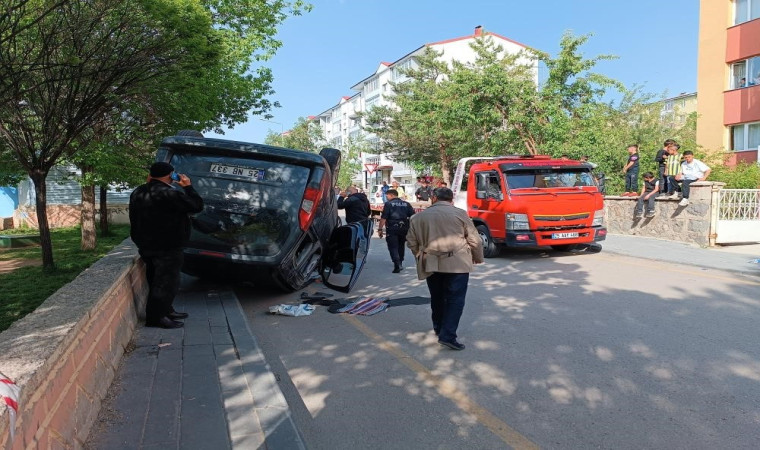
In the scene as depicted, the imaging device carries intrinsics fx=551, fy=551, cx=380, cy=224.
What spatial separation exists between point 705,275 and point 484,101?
11.8 metres

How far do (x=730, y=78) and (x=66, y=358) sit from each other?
27752 millimetres

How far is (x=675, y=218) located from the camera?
46.2 ft

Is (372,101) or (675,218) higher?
(372,101)

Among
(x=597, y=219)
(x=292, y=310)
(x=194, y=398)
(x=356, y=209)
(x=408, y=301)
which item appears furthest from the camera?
(x=597, y=219)

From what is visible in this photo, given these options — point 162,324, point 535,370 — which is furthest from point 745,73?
point 162,324

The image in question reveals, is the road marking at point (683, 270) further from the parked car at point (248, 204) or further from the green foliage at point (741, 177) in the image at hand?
the green foliage at point (741, 177)

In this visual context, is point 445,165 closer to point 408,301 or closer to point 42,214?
point 42,214

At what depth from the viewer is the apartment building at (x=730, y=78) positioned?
22470 millimetres

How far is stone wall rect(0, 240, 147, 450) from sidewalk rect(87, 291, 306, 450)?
0.15m

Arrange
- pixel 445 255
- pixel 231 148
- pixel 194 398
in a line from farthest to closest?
pixel 231 148, pixel 445 255, pixel 194 398

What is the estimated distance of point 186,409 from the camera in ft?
A: 12.4

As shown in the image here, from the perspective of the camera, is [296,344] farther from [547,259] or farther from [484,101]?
[484,101]

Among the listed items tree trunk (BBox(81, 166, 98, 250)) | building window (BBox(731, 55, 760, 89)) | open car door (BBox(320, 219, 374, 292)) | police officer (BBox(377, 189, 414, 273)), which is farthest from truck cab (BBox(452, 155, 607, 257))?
building window (BBox(731, 55, 760, 89))

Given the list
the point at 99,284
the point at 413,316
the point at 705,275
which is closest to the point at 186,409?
the point at 99,284
